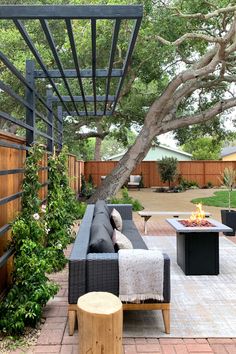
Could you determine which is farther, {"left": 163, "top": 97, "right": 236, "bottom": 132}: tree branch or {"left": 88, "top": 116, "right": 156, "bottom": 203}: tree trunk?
{"left": 163, "top": 97, "right": 236, "bottom": 132}: tree branch

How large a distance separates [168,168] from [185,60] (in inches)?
340

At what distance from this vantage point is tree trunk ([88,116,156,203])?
10625 millimetres

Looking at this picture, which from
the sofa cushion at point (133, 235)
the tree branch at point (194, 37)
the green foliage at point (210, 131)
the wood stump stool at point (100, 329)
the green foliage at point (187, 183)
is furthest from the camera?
the green foliage at point (187, 183)

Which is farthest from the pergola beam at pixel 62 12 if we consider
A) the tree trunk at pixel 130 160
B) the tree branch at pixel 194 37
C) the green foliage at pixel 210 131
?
the green foliage at pixel 210 131

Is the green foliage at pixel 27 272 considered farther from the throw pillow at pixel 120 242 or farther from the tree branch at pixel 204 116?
the tree branch at pixel 204 116

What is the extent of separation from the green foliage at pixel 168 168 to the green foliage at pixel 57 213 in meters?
13.4

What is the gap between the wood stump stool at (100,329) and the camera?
219 centimetres

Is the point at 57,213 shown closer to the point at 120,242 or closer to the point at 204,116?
the point at 120,242

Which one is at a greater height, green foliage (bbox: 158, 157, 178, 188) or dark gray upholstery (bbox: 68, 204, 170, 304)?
green foliage (bbox: 158, 157, 178, 188)

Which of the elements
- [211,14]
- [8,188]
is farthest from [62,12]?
[211,14]

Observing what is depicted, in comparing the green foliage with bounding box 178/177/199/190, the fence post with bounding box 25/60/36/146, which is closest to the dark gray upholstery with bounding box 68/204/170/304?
the fence post with bounding box 25/60/36/146

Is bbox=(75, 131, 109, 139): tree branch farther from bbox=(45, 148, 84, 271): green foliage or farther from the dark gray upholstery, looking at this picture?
the dark gray upholstery

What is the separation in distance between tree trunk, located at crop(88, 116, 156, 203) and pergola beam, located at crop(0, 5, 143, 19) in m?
8.17

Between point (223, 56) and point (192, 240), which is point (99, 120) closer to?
point (223, 56)
